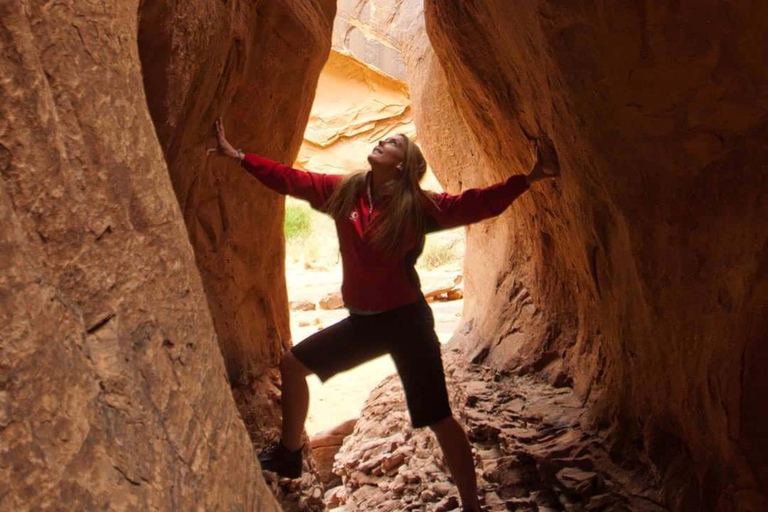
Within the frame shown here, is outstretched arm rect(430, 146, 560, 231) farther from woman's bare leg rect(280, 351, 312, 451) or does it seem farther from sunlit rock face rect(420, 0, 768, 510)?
woman's bare leg rect(280, 351, 312, 451)

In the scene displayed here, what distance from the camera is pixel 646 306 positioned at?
3.31m

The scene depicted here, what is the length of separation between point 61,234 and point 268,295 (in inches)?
132

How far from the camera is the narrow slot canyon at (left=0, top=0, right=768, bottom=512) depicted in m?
1.36

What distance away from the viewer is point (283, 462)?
371 centimetres

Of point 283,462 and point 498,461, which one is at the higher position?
point 283,462

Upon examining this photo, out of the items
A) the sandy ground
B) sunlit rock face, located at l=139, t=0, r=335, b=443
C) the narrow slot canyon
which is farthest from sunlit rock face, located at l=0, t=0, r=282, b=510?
the sandy ground

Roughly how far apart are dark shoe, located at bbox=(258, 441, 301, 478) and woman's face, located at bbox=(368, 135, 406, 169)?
1366 millimetres

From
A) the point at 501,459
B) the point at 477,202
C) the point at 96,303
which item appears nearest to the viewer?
the point at 96,303

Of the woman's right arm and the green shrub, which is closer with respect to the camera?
the woman's right arm

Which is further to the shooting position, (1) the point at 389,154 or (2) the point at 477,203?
(1) the point at 389,154

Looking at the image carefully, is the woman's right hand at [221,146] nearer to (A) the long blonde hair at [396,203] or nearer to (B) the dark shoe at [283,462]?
(A) the long blonde hair at [396,203]

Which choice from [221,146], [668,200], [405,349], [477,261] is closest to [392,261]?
[405,349]

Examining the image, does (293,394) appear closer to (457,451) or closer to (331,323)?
(457,451)

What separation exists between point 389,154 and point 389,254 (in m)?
0.43
